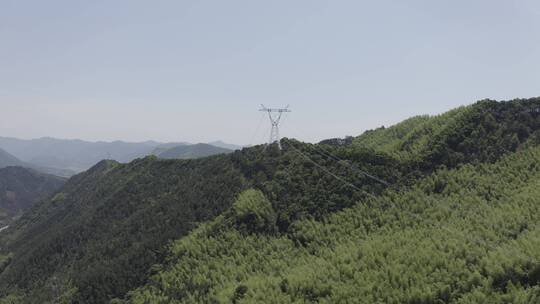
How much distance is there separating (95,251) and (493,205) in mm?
55283

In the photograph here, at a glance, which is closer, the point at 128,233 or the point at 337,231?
the point at 337,231

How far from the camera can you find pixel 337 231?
50938mm

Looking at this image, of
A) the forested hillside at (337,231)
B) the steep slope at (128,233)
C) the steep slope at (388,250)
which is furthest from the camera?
the steep slope at (128,233)

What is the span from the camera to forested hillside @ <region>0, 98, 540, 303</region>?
123 feet

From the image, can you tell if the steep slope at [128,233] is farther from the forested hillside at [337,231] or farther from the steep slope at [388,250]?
the steep slope at [388,250]

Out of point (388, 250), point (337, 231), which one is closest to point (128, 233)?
point (337, 231)

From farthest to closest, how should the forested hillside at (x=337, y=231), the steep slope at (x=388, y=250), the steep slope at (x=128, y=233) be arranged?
1. the steep slope at (x=128, y=233)
2. the forested hillside at (x=337, y=231)
3. the steep slope at (x=388, y=250)

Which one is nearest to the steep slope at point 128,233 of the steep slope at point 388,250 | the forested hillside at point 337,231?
the forested hillside at point 337,231

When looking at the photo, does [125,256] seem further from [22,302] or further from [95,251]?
[22,302]

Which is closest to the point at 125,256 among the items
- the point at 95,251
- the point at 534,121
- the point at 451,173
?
the point at 95,251

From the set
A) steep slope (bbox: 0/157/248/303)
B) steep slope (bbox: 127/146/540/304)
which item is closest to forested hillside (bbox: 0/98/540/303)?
steep slope (bbox: 127/146/540/304)

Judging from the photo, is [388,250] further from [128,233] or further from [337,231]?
[128,233]

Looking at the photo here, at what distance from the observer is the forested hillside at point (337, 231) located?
1473 inches

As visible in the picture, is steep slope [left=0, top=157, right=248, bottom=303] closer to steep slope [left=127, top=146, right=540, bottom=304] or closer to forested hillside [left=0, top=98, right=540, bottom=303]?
forested hillside [left=0, top=98, right=540, bottom=303]
